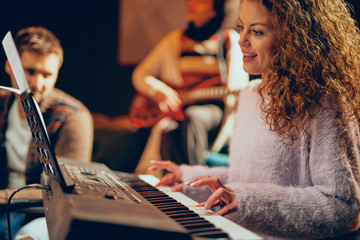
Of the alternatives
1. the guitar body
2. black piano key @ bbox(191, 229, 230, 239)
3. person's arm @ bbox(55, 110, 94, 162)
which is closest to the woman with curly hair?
black piano key @ bbox(191, 229, 230, 239)

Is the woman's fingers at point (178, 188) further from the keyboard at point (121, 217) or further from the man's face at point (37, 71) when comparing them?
the man's face at point (37, 71)

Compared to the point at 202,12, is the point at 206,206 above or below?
below

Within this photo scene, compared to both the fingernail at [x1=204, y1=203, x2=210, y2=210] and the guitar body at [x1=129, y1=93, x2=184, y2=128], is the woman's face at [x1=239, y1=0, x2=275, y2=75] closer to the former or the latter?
the fingernail at [x1=204, y1=203, x2=210, y2=210]

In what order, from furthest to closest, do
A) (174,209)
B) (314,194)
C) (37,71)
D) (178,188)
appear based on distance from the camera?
(37,71)
(178,188)
(314,194)
(174,209)

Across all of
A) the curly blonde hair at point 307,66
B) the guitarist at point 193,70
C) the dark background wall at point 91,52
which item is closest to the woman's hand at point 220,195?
the curly blonde hair at point 307,66

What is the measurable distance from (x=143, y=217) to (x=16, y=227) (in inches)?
46.2

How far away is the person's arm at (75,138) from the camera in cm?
209

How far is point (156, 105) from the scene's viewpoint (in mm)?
3613

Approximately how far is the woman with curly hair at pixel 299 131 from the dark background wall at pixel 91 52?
307cm

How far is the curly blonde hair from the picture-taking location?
1286 mm

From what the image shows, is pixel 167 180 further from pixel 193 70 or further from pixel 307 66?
pixel 193 70

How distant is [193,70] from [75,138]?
1.66m

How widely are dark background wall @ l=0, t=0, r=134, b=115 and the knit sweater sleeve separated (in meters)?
3.40

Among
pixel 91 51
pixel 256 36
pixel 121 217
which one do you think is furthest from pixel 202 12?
pixel 121 217
